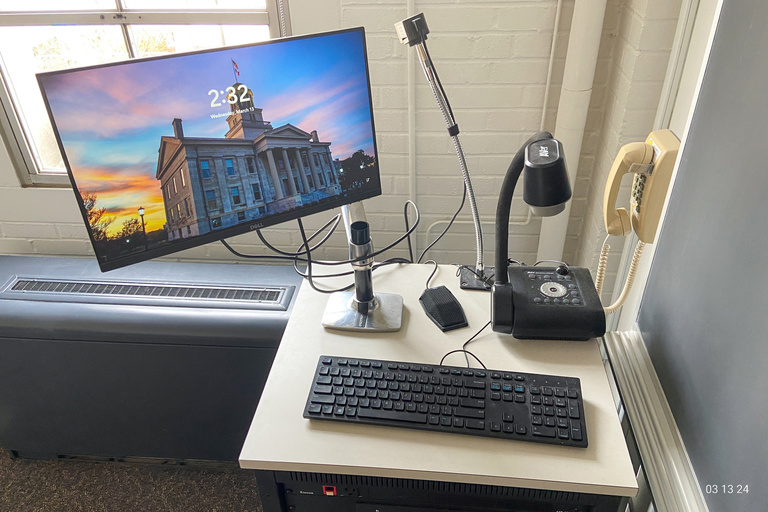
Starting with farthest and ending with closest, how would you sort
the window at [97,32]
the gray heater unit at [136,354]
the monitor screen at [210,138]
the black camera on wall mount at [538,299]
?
the window at [97,32] → the gray heater unit at [136,354] → the black camera on wall mount at [538,299] → the monitor screen at [210,138]

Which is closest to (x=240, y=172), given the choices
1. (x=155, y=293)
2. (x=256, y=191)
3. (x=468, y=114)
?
(x=256, y=191)

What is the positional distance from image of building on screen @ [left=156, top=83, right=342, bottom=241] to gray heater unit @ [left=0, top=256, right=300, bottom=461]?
0.52 m

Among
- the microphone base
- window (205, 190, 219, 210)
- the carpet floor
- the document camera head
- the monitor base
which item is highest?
the document camera head

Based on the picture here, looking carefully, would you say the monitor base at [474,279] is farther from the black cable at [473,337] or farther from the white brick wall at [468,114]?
the white brick wall at [468,114]

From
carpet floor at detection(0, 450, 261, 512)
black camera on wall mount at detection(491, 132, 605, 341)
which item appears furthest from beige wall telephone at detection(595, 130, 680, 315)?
carpet floor at detection(0, 450, 261, 512)

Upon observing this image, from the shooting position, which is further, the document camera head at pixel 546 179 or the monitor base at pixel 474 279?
the monitor base at pixel 474 279

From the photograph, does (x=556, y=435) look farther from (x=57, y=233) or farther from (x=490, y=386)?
(x=57, y=233)

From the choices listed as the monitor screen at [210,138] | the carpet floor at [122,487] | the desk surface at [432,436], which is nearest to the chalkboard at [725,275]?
the desk surface at [432,436]

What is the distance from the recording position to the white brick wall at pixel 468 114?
161 centimetres

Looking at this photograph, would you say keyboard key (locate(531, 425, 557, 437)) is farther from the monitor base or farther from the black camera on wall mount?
the monitor base

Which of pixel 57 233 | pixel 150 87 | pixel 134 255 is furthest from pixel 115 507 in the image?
pixel 150 87

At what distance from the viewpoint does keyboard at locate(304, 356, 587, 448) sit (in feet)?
3.45

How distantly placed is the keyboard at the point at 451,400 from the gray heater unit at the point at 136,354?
469mm

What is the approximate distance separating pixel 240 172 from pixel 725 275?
0.84m
